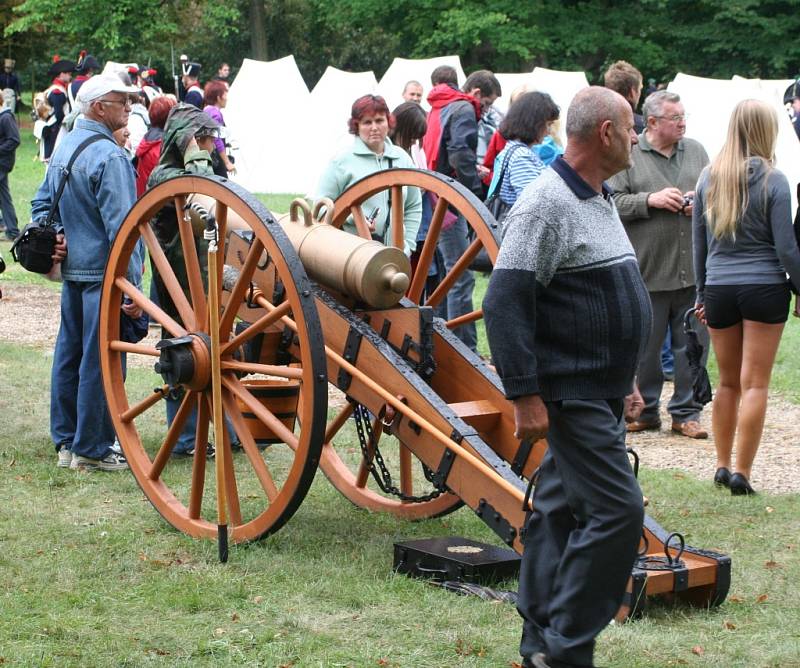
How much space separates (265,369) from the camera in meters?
5.18

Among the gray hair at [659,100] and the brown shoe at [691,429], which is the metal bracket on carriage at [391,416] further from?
the brown shoe at [691,429]

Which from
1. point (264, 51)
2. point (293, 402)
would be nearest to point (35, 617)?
point (293, 402)

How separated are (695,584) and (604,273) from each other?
1413 mm

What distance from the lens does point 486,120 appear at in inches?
410

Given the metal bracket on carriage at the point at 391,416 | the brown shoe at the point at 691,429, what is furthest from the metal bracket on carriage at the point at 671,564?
the brown shoe at the point at 691,429

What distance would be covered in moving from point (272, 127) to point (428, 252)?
55.7 feet

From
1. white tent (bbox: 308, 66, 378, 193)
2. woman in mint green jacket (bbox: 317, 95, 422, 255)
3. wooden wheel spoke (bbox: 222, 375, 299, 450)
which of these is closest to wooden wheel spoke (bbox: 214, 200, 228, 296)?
wooden wheel spoke (bbox: 222, 375, 299, 450)

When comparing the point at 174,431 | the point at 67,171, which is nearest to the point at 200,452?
the point at 174,431

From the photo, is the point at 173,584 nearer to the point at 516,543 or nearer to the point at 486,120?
the point at 516,543

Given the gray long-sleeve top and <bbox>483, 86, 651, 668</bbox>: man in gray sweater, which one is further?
the gray long-sleeve top

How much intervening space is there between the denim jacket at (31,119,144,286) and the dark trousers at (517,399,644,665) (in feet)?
10.6

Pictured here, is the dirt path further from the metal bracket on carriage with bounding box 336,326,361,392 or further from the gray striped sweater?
the gray striped sweater

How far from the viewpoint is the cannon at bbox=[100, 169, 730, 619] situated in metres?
4.75

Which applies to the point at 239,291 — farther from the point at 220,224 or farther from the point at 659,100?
the point at 659,100
